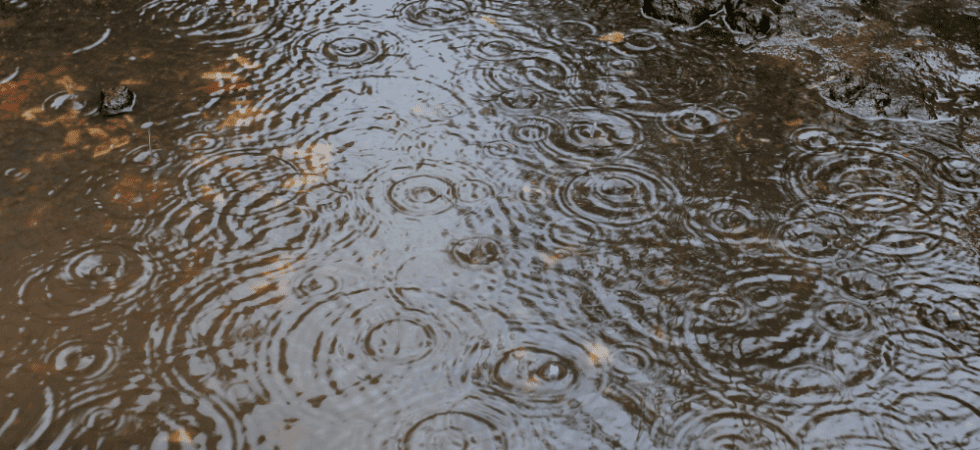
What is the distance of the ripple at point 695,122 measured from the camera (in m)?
2.96

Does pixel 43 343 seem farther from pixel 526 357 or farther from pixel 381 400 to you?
pixel 526 357

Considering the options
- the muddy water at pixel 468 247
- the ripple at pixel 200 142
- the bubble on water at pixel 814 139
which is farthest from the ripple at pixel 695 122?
the ripple at pixel 200 142

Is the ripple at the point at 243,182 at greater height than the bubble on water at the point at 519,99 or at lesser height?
lesser

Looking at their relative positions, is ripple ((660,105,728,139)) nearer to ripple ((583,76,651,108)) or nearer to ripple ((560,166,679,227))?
ripple ((583,76,651,108))

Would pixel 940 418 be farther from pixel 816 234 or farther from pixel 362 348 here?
pixel 362 348

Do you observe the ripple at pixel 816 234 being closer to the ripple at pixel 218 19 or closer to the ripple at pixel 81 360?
the ripple at pixel 81 360

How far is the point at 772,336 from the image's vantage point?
2199mm

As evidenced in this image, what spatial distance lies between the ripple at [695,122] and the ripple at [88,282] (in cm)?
211

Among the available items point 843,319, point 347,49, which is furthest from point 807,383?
point 347,49

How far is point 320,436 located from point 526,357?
0.64 meters

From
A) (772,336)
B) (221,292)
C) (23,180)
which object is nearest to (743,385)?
(772,336)

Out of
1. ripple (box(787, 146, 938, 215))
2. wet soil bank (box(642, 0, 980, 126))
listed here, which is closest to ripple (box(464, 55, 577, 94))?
wet soil bank (box(642, 0, 980, 126))

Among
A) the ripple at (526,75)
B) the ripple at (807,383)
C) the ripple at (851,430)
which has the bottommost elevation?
the ripple at (851,430)

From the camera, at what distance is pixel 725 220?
258 cm
